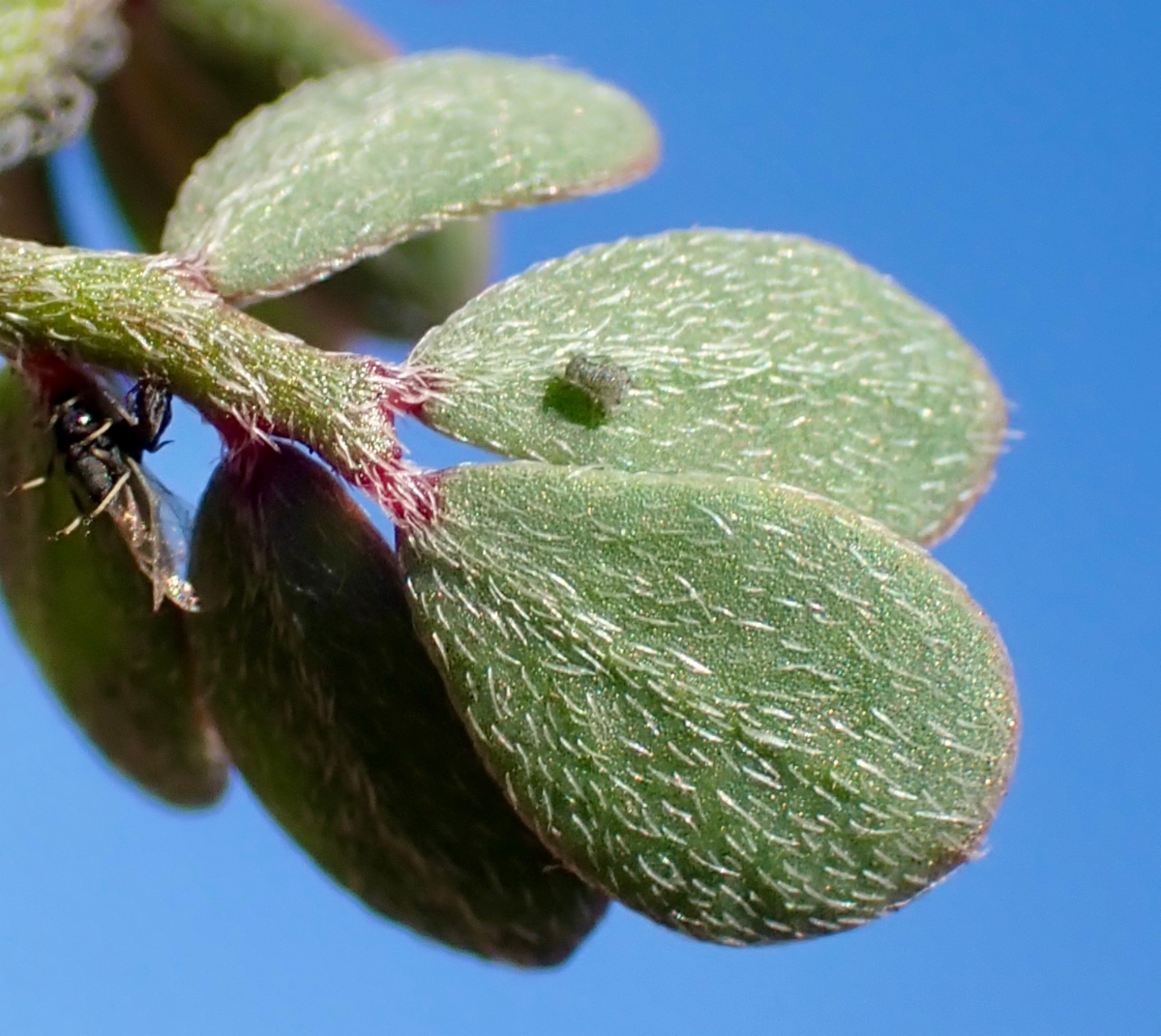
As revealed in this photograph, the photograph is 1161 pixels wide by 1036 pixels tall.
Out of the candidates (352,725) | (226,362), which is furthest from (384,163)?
(352,725)

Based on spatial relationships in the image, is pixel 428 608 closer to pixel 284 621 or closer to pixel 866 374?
pixel 284 621

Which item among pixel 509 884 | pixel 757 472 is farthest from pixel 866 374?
pixel 509 884

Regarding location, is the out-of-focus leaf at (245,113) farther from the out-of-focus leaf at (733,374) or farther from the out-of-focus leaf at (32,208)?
the out-of-focus leaf at (733,374)

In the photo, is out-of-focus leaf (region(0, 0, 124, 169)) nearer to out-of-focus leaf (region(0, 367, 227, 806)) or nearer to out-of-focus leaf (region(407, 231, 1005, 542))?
out-of-focus leaf (region(0, 367, 227, 806))

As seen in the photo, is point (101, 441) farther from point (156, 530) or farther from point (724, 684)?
point (724, 684)

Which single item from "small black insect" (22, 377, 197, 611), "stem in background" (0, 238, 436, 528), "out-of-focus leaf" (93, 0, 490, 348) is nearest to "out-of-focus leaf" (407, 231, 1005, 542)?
"stem in background" (0, 238, 436, 528)
